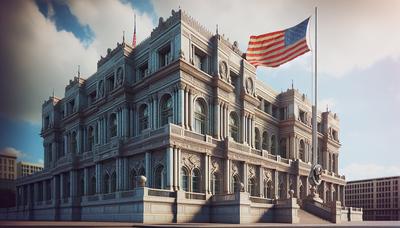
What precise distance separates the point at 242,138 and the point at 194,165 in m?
8.43

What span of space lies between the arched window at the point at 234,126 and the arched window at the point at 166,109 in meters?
7.61

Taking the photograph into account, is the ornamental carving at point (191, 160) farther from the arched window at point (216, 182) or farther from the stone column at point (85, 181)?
the stone column at point (85, 181)

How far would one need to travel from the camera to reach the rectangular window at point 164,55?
2985 centimetres

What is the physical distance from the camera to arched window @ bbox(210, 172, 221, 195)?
96.6 feet

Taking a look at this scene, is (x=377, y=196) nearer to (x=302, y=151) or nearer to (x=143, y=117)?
(x=302, y=151)

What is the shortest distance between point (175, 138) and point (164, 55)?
365 inches

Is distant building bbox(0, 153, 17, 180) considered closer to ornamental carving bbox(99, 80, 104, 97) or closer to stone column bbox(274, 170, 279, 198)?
ornamental carving bbox(99, 80, 104, 97)

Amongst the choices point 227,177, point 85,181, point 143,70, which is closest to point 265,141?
point 227,177

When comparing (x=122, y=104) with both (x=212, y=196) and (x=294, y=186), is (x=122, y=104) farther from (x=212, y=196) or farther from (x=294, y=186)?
(x=294, y=186)

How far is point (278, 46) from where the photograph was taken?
29312 mm

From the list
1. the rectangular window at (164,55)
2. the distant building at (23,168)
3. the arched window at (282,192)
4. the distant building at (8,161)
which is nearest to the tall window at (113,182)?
the distant building at (23,168)

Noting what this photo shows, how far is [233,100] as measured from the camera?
33875 millimetres

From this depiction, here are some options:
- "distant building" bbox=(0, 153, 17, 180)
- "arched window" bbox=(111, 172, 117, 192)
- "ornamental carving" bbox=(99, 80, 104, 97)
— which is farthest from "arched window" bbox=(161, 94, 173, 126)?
"distant building" bbox=(0, 153, 17, 180)

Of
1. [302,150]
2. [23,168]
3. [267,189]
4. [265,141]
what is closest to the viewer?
[23,168]
